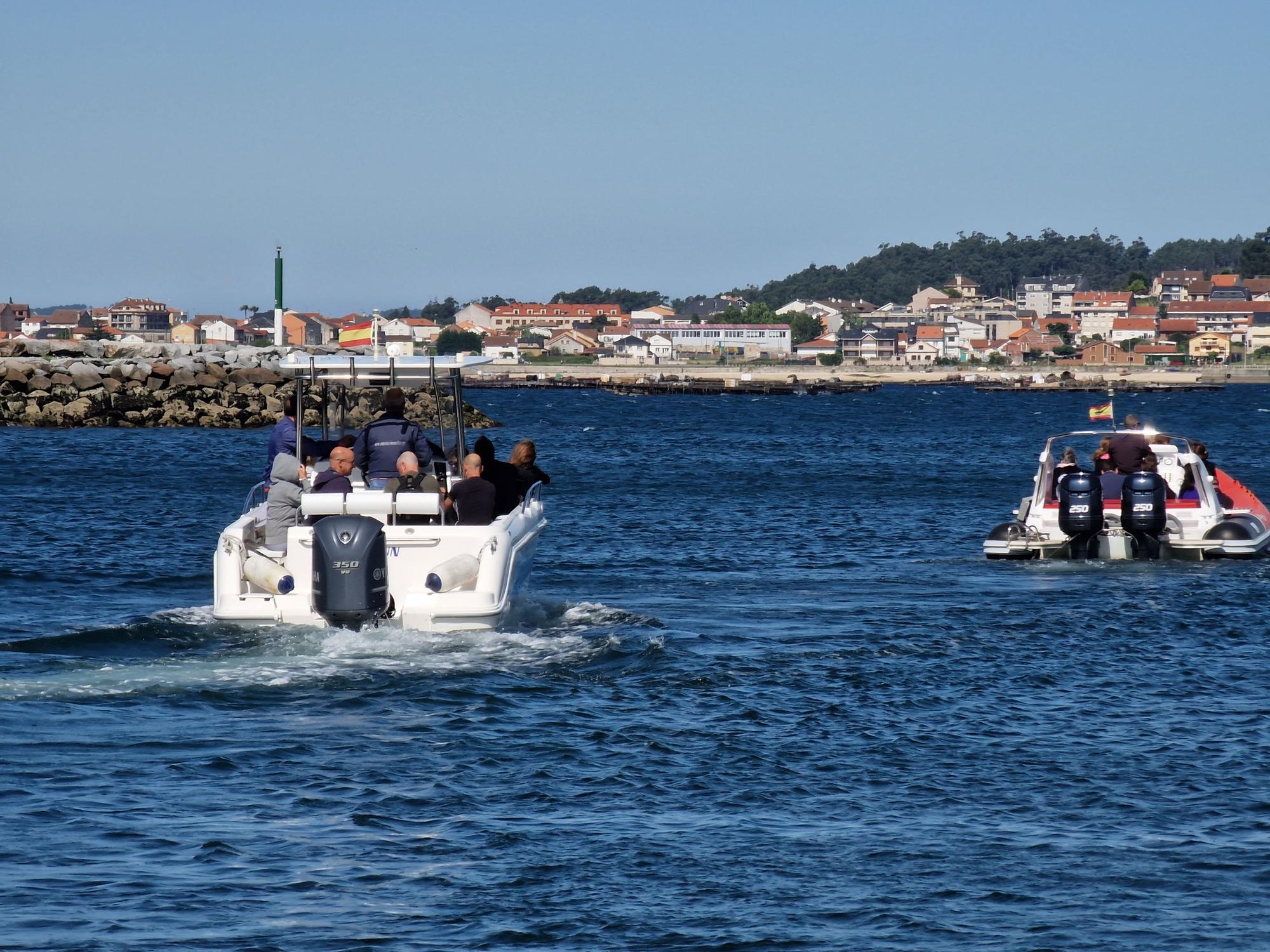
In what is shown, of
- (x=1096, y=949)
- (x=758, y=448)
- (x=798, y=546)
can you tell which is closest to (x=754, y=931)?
(x=1096, y=949)

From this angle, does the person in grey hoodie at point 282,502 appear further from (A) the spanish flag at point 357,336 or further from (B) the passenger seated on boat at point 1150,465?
(B) the passenger seated on boat at point 1150,465

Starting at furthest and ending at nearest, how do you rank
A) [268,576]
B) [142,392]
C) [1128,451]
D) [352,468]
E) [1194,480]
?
[142,392] → [1194,480] → [1128,451] → [352,468] → [268,576]

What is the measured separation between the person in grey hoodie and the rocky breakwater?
51.3 m

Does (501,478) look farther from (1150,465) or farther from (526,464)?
(1150,465)

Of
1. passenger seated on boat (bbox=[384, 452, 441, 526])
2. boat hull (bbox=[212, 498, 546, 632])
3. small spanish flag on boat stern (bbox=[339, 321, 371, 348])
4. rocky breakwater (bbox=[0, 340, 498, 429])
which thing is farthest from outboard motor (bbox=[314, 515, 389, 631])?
rocky breakwater (bbox=[0, 340, 498, 429])

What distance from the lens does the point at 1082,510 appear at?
22.9 m

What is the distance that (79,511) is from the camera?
31.7 metres

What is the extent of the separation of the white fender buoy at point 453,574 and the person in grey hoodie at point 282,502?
158 centimetres

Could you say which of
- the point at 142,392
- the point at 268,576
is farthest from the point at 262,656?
the point at 142,392

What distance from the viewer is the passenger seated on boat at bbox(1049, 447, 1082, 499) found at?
24234 mm

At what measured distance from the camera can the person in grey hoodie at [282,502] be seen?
50.4 ft

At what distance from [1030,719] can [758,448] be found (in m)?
53.3

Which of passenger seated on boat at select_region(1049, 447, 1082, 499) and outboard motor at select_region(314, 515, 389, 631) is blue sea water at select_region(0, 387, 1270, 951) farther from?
passenger seated on boat at select_region(1049, 447, 1082, 499)

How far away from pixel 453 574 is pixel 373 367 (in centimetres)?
336
